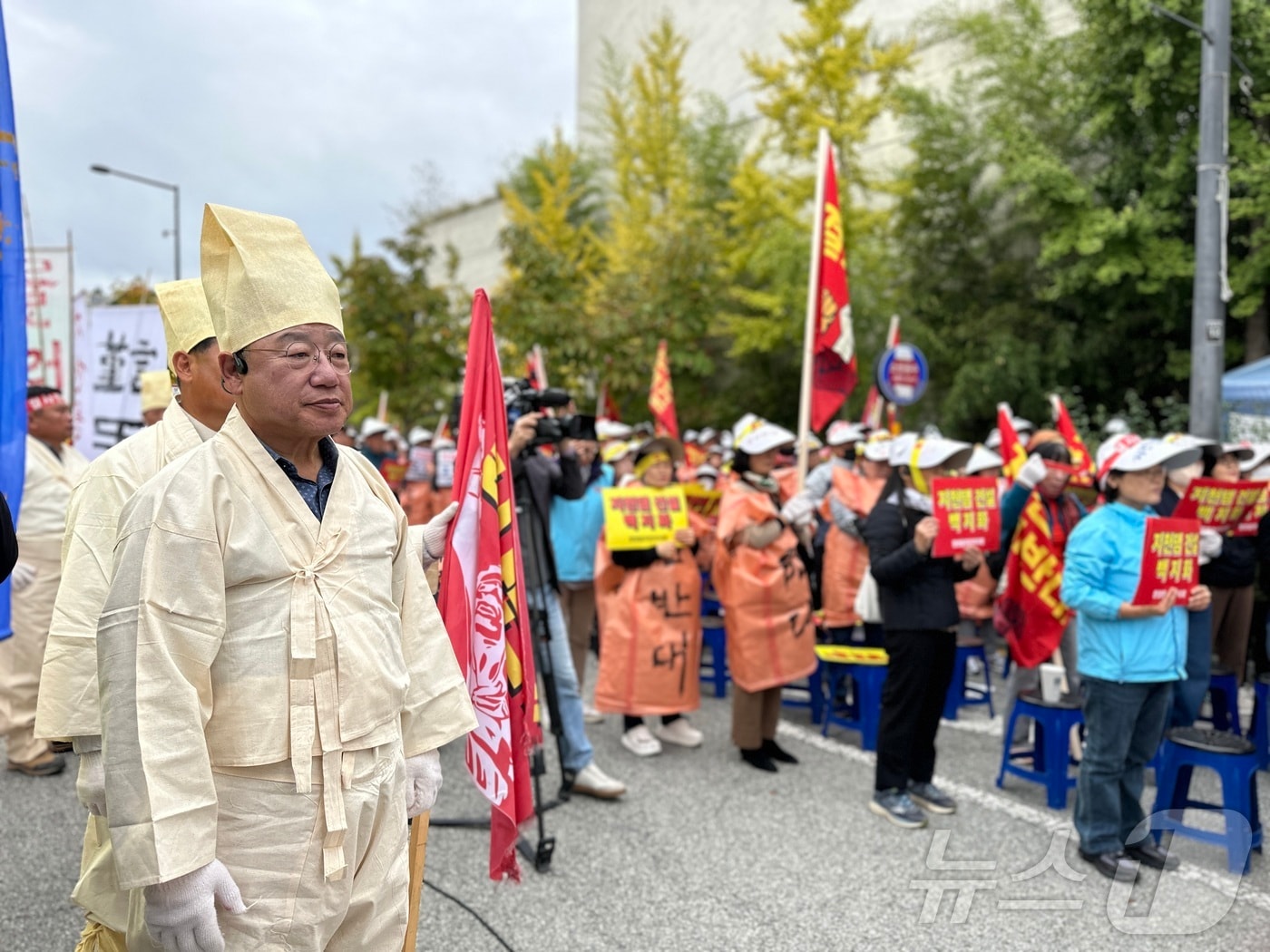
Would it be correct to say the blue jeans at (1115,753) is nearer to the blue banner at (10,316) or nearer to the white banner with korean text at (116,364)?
the blue banner at (10,316)

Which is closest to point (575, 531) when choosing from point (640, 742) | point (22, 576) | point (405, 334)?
point (640, 742)

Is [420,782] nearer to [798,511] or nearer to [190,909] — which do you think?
[190,909]

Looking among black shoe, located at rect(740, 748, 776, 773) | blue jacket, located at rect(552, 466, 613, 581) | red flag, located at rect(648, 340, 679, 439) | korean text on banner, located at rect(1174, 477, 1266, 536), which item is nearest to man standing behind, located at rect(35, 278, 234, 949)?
black shoe, located at rect(740, 748, 776, 773)

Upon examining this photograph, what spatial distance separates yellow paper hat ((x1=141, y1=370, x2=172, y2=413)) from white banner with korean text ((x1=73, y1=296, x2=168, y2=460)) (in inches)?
104

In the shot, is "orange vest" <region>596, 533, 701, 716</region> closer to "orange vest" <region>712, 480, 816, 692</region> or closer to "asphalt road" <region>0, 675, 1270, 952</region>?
"orange vest" <region>712, 480, 816, 692</region>

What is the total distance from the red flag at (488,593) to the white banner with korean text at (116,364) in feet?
16.4

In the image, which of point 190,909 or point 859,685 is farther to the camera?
point 859,685

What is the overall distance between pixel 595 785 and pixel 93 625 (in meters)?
3.18

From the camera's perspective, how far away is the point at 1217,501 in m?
5.21

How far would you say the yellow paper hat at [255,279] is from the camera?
6.29ft

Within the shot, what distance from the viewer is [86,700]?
7.53ft

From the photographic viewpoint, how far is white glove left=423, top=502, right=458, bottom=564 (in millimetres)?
2975

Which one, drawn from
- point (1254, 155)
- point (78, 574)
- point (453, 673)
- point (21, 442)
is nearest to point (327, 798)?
point (453, 673)

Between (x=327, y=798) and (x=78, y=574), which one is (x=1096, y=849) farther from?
(x=78, y=574)
